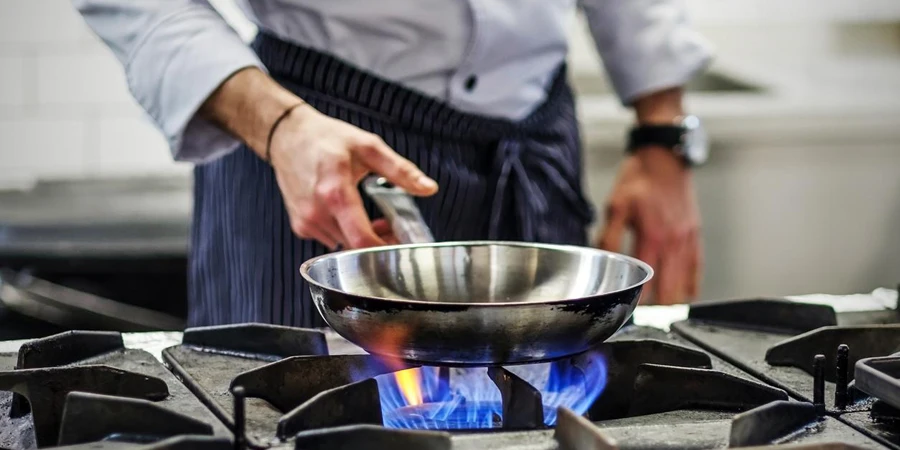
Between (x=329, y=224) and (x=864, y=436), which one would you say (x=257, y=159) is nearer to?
(x=329, y=224)

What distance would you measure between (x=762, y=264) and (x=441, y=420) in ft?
4.97

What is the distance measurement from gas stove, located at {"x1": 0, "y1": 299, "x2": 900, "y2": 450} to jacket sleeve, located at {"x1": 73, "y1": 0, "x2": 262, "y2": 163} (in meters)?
0.21

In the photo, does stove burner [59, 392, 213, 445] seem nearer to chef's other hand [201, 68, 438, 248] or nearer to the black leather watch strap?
chef's other hand [201, 68, 438, 248]

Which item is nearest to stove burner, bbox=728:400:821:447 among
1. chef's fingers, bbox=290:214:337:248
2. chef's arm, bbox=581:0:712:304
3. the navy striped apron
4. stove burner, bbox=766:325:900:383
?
stove burner, bbox=766:325:900:383

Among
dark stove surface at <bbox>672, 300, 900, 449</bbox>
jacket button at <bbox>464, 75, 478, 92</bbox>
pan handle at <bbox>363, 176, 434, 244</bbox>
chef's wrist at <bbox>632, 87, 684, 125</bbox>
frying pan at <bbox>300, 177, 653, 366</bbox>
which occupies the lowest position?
dark stove surface at <bbox>672, 300, 900, 449</bbox>

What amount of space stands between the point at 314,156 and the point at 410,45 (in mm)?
267

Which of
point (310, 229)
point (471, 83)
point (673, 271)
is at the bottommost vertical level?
point (673, 271)

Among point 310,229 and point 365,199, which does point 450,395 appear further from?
point 365,199

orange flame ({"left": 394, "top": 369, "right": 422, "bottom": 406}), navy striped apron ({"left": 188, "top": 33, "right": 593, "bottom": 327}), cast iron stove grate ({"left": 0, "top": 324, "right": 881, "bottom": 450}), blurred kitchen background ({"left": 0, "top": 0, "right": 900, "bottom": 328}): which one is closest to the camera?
cast iron stove grate ({"left": 0, "top": 324, "right": 881, "bottom": 450})

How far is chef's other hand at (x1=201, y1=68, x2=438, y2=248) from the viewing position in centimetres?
75

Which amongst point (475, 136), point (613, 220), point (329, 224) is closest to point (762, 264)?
point (613, 220)

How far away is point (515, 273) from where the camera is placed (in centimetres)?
73

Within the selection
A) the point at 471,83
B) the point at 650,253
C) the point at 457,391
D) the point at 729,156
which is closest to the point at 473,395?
the point at 457,391

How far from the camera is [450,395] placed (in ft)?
2.11
